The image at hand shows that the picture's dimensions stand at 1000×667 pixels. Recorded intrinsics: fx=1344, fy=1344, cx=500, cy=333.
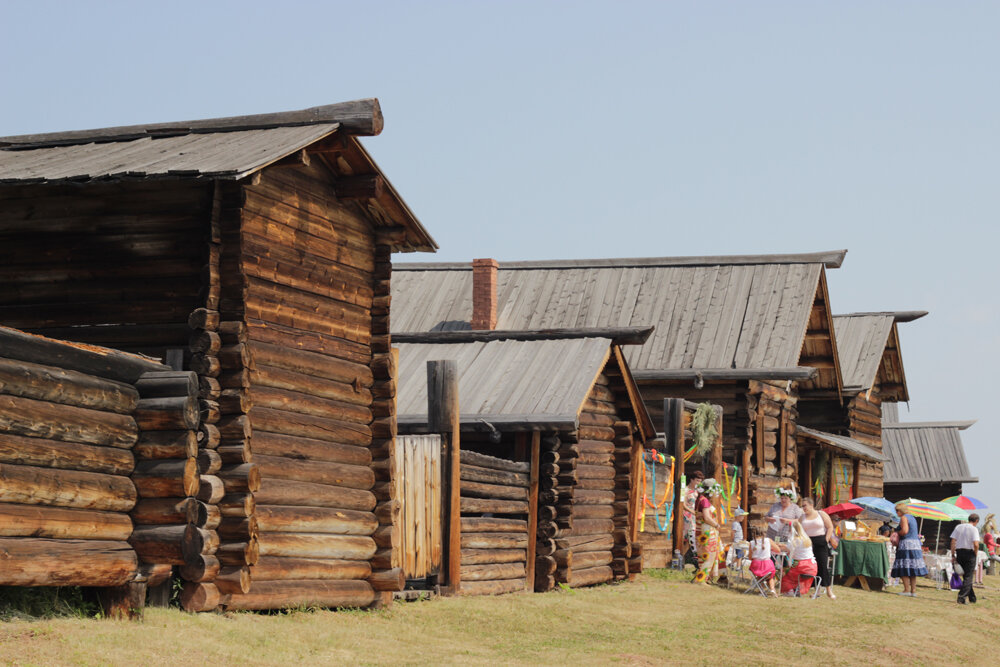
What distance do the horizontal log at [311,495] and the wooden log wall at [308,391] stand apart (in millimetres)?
16

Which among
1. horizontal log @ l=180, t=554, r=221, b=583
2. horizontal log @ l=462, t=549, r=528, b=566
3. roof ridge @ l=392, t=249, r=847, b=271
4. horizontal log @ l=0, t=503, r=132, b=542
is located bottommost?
horizontal log @ l=462, t=549, r=528, b=566

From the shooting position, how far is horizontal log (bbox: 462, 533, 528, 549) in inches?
668

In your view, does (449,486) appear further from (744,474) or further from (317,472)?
(744,474)

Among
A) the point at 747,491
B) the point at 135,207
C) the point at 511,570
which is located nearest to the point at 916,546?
the point at 747,491

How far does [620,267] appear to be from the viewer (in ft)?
105

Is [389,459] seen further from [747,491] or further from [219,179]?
[747,491]

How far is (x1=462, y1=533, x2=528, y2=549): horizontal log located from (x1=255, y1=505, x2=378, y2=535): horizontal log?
7.61 ft

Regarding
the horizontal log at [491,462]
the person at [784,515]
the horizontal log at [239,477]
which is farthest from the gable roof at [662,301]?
the horizontal log at [239,477]

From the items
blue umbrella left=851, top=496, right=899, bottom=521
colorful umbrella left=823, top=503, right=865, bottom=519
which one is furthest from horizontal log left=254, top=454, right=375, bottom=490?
blue umbrella left=851, top=496, right=899, bottom=521

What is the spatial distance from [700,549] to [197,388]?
12082 mm

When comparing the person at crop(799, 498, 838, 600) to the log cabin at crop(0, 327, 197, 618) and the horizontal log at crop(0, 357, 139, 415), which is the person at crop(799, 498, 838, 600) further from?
the horizontal log at crop(0, 357, 139, 415)

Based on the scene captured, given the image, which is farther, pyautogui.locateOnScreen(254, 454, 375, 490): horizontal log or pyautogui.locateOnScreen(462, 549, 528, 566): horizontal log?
pyautogui.locateOnScreen(462, 549, 528, 566): horizontal log

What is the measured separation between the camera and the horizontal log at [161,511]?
10.7 metres

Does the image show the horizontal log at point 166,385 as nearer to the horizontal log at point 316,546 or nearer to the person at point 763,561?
the horizontal log at point 316,546
